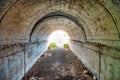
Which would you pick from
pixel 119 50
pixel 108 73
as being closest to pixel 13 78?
pixel 108 73

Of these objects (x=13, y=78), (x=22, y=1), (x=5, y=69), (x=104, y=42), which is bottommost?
(x=13, y=78)

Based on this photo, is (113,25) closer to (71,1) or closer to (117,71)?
(117,71)

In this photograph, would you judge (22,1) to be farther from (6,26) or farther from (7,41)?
(7,41)

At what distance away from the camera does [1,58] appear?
659cm

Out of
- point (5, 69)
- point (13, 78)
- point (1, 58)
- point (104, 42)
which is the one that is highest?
point (104, 42)

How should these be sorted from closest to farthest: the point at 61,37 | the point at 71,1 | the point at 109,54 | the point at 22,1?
1. the point at 22,1
2. the point at 109,54
3. the point at 71,1
4. the point at 61,37

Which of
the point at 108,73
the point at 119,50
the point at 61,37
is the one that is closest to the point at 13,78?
the point at 108,73

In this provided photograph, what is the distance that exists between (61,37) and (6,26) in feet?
174

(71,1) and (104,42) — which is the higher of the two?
(71,1)

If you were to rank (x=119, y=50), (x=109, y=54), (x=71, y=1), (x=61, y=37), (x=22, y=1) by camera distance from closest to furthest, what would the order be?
(x=119, y=50), (x=22, y=1), (x=109, y=54), (x=71, y=1), (x=61, y=37)

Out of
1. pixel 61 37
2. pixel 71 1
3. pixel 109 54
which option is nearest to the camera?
pixel 109 54

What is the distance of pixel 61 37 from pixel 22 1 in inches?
2101

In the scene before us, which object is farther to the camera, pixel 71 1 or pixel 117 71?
pixel 71 1

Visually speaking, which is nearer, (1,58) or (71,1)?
(1,58)
